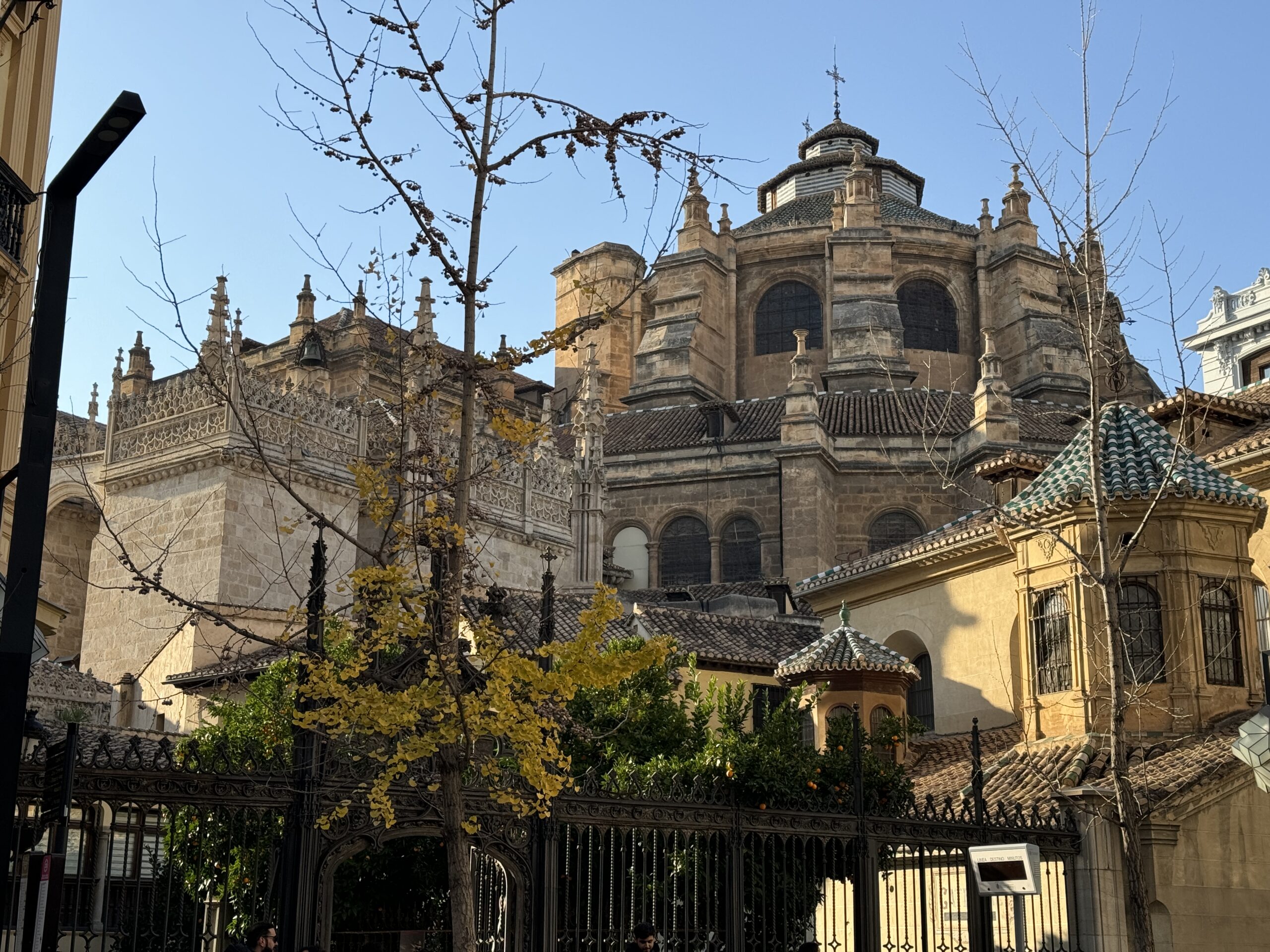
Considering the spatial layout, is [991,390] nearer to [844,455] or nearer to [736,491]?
[844,455]

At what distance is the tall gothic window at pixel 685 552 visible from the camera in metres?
39.5

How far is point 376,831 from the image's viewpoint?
9531 millimetres

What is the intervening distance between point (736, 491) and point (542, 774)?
103 ft

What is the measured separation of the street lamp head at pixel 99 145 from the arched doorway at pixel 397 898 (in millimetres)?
8761

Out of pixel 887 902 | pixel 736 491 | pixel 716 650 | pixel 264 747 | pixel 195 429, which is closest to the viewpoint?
pixel 264 747

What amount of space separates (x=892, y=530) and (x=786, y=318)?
1234 centimetres

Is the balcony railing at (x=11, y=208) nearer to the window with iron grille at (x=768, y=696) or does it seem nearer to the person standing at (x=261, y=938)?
the person standing at (x=261, y=938)

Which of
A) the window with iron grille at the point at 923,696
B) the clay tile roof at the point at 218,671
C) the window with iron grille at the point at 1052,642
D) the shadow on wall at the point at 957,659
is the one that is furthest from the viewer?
the window with iron grille at the point at 923,696

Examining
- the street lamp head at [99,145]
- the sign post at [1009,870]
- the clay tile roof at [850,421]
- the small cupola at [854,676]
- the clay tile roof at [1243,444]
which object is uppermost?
the clay tile roof at [850,421]

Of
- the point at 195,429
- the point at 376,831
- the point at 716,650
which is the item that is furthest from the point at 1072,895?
the point at 195,429

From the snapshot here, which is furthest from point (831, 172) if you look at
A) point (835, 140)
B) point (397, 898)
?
point (397, 898)

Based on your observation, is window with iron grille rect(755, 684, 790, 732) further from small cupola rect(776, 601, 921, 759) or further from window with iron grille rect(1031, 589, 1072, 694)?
window with iron grille rect(1031, 589, 1072, 694)

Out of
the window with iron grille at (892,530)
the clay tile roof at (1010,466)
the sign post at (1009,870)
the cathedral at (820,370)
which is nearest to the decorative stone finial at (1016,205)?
the cathedral at (820,370)

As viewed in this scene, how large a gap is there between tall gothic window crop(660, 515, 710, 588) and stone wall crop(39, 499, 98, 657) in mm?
14676
